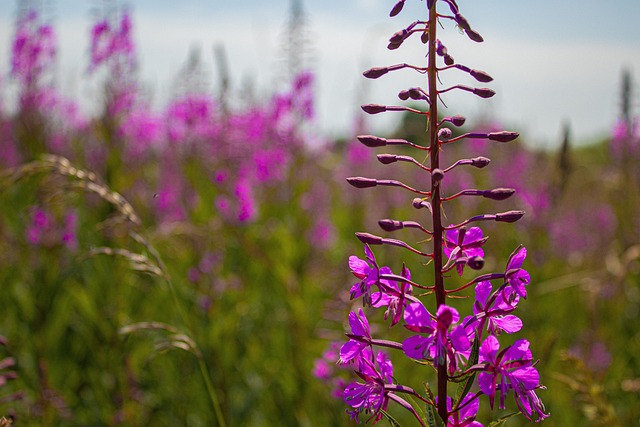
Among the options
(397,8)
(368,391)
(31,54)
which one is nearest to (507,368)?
(368,391)

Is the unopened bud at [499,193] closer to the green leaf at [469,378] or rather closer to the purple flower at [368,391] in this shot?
the green leaf at [469,378]

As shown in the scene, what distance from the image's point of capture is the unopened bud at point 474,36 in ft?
4.30

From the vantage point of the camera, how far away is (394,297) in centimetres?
134

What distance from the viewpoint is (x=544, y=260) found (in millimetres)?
4367

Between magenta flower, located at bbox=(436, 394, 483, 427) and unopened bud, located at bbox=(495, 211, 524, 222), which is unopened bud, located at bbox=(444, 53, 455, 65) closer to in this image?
unopened bud, located at bbox=(495, 211, 524, 222)

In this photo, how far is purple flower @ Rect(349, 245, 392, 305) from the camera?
1.25 metres

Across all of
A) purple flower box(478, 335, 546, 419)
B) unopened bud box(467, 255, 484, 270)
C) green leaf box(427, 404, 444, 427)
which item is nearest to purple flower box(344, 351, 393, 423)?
green leaf box(427, 404, 444, 427)

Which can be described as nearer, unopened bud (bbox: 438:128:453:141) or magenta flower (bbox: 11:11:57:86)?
unopened bud (bbox: 438:128:453:141)

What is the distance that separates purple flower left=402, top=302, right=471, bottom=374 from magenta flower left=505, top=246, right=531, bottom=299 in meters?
0.15

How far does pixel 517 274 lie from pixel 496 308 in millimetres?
107

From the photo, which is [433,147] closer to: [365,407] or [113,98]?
[365,407]

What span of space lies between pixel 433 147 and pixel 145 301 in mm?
3459

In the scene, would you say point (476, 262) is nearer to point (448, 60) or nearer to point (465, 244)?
point (465, 244)

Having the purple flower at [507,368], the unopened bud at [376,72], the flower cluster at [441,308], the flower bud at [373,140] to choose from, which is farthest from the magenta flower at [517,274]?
the unopened bud at [376,72]
